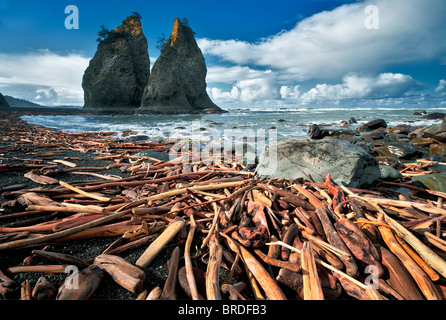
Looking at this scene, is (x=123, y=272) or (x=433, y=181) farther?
(x=433, y=181)

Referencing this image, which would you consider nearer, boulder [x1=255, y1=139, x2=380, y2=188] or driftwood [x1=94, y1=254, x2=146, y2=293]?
driftwood [x1=94, y1=254, x2=146, y2=293]

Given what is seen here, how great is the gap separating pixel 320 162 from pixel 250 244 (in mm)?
1926

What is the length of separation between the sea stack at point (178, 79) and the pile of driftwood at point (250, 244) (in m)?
46.8

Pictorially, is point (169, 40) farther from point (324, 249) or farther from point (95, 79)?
point (324, 249)

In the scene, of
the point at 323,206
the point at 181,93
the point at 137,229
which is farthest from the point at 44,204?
the point at 181,93

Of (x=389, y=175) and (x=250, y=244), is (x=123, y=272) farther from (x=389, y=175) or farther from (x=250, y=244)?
(x=389, y=175)

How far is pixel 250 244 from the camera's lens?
125 cm

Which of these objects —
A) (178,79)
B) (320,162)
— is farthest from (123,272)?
(178,79)

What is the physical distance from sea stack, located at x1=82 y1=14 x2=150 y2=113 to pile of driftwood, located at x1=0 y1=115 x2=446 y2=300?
2313 inches

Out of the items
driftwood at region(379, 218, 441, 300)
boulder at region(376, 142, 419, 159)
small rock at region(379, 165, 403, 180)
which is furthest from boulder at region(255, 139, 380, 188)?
boulder at region(376, 142, 419, 159)

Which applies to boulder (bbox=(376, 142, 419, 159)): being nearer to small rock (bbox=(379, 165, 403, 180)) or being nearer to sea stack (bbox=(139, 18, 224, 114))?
small rock (bbox=(379, 165, 403, 180))

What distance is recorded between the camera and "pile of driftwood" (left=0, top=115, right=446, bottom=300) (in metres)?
0.98

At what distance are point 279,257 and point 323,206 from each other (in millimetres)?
649

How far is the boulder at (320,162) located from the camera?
8.38 ft
